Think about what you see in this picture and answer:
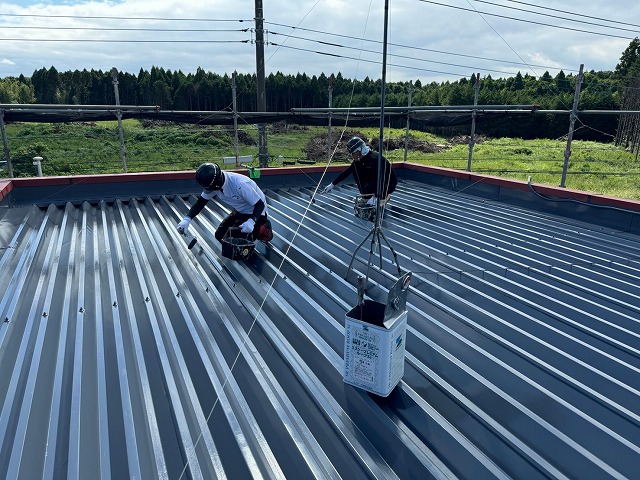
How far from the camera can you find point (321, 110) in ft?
31.9

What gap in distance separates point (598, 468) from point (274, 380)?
159 centimetres

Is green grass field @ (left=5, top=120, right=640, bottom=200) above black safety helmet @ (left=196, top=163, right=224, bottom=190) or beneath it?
beneath

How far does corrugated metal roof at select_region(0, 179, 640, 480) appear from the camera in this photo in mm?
1926

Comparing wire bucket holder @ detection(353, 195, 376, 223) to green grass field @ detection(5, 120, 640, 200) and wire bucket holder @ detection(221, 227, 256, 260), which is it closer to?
wire bucket holder @ detection(221, 227, 256, 260)

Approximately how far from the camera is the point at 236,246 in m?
4.33

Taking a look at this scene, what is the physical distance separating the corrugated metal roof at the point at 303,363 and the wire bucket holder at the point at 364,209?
110 cm

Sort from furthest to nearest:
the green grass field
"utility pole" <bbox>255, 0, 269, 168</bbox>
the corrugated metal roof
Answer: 1. the green grass field
2. "utility pole" <bbox>255, 0, 269, 168</bbox>
3. the corrugated metal roof

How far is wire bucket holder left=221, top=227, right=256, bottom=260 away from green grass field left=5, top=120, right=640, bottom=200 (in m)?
8.44

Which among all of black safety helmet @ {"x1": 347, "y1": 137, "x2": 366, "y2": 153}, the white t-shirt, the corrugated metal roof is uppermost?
black safety helmet @ {"x1": 347, "y1": 137, "x2": 366, "y2": 153}

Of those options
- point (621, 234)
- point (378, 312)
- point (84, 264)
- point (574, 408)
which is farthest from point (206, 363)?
point (621, 234)

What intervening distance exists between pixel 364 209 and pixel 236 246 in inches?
90.5

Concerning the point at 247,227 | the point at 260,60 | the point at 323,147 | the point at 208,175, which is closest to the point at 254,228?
the point at 247,227

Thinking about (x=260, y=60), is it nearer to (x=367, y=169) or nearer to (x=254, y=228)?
(x=367, y=169)

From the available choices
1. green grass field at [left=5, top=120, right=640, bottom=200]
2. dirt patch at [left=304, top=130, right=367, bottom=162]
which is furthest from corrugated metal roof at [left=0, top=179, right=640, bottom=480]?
dirt patch at [left=304, top=130, right=367, bottom=162]
